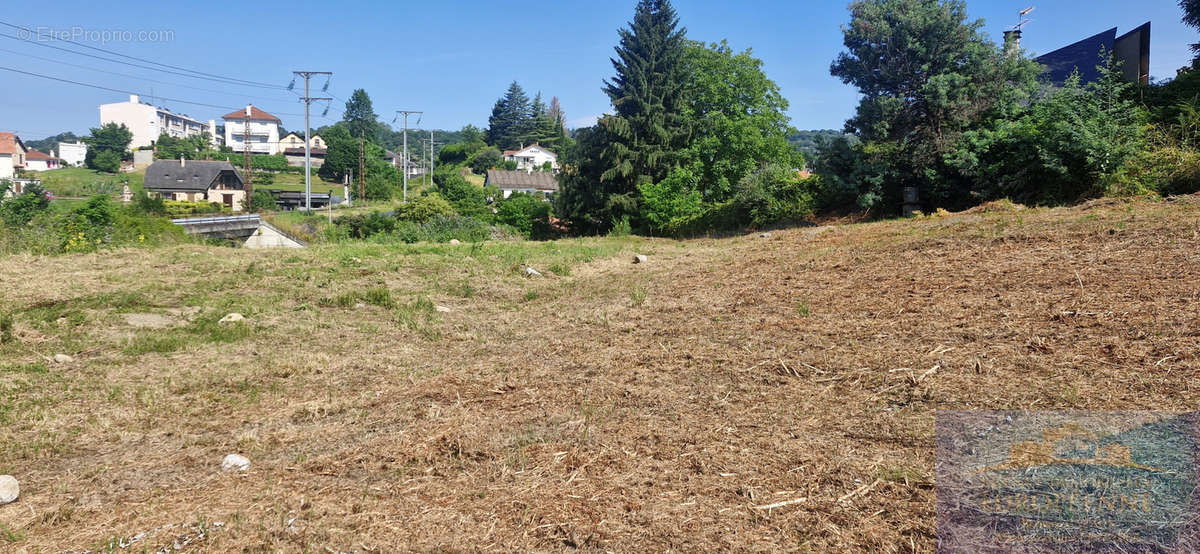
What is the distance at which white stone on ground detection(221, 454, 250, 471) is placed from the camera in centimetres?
349

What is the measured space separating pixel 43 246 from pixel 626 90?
21.4m

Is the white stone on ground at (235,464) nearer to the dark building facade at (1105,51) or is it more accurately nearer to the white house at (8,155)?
the dark building facade at (1105,51)

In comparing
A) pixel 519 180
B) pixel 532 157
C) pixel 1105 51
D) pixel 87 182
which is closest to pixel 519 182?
pixel 519 180

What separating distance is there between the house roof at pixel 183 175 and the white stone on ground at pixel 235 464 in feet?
225

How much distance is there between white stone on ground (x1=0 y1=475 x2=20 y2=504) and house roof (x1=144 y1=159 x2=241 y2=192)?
225 ft

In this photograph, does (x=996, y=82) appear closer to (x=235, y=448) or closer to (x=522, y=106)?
(x=235, y=448)

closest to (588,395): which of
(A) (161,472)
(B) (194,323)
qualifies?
(A) (161,472)

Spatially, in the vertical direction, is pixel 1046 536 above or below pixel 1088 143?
below

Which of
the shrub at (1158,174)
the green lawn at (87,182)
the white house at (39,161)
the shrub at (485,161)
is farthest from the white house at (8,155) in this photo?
the shrub at (1158,174)

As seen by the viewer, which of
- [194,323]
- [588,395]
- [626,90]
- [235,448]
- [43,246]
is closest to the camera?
[235,448]

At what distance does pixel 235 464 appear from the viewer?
3523 millimetres

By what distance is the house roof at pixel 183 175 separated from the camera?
62000mm

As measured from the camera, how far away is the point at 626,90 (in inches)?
1120

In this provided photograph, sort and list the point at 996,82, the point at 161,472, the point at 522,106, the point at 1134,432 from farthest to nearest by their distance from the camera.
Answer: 1. the point at 522,106
2. the point at 996,82
3. the point at 161,472
4. the point at 1134,432
